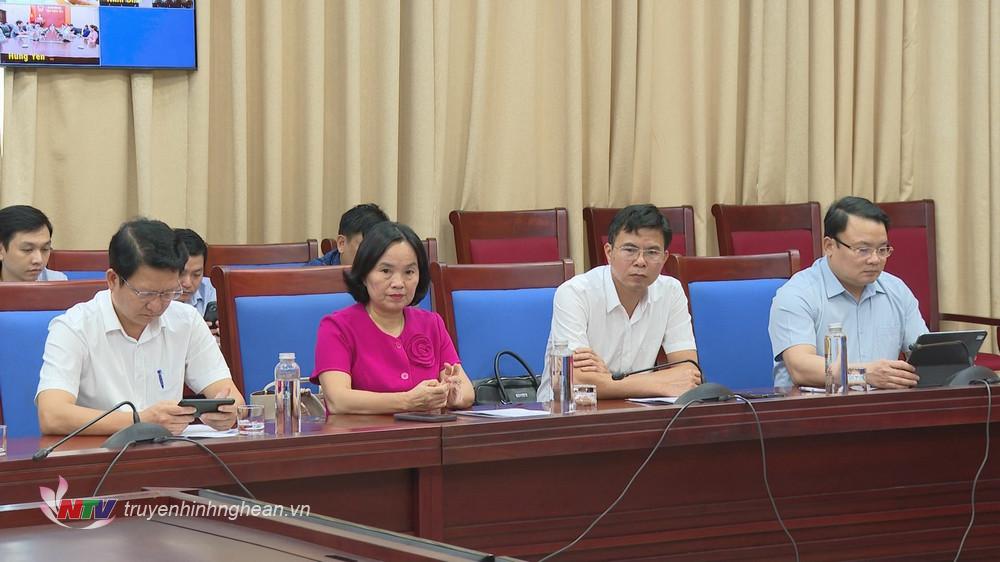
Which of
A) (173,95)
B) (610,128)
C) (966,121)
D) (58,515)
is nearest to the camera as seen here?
(58,515)

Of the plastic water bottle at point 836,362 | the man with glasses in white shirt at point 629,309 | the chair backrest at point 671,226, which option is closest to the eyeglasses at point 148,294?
the man with glasses in white shirt at point 629,309

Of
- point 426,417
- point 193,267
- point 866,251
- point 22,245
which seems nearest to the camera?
point 426,417

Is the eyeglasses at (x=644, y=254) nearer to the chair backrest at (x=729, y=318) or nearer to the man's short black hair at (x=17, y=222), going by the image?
the chair backrest at (x=729, y=318)

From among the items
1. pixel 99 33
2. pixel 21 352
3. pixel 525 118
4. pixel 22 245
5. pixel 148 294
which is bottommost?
Answer: pixel 21 352

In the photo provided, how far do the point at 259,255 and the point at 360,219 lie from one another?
1.31ft

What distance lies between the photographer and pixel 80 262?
408 centimetres

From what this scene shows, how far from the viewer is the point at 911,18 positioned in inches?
235

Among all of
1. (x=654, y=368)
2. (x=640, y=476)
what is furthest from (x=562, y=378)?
(x=654, y=368)

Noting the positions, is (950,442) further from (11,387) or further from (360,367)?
(11,387)

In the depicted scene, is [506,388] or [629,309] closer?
[506,388]

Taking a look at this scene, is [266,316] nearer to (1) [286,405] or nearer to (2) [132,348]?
(2) [132,348]

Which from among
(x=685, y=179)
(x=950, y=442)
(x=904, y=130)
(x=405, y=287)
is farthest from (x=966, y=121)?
(x=405, y=287)

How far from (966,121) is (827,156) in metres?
0.83

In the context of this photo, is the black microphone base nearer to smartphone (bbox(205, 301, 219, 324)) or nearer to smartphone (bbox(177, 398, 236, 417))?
smartphone (bbox(177, 398, 236, 417))
